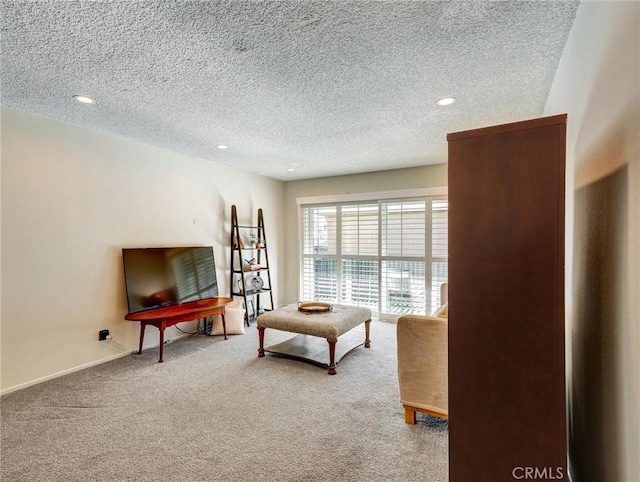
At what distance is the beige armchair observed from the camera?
2.13 m

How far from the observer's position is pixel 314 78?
2.22 m

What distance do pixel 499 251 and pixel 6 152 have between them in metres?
3.77

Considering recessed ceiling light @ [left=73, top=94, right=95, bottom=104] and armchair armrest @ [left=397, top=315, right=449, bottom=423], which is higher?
recessed ceiling light @ [left=73, top=94, right=95, bottom=104]

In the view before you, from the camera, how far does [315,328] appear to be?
3113mm

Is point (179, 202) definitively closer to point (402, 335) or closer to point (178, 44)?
point (178, 44)

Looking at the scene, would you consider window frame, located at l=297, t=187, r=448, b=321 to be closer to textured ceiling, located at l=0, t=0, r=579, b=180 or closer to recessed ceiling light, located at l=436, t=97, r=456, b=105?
textured ceiling, located at l=0, t=0, r=579, b=180

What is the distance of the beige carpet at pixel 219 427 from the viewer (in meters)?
1.77

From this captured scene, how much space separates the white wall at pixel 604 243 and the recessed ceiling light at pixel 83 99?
328 cm

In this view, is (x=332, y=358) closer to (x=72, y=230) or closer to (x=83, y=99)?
(x=72, y=230)

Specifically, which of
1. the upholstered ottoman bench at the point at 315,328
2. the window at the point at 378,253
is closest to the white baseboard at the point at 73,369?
the upholstered ottoman bench at the point at 315,328

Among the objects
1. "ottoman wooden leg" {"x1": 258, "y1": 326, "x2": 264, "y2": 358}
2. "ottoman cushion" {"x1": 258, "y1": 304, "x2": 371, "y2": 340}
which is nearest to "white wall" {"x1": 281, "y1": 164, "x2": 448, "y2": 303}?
"ottoman cushion" {"x1": 258, "y1": 304, "x2": 371, "y2": 340}

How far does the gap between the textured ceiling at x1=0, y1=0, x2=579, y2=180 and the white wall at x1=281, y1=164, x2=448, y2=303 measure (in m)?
1.38

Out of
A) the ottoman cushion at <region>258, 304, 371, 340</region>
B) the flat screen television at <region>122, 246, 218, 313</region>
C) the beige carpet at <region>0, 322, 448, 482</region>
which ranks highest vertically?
the flat screen television at <region>122, 246, 218, 313</region>

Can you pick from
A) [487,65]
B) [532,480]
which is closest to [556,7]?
[487,65]
